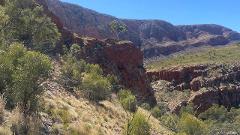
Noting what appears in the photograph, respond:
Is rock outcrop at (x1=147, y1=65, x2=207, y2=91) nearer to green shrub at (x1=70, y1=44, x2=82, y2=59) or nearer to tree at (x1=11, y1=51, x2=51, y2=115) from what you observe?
green shrub at (x1=70, y1=44, x2=82, y2=59)

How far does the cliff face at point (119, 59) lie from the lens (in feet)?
357

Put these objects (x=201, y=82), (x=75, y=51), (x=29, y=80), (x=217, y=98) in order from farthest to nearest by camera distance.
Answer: (x=201, y=82)
(x=217, y=98)
(x=75, y=51)
(x=29, y=80)

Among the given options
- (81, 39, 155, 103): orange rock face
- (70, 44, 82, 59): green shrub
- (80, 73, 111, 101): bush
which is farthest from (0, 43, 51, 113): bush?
(81, 39, 155, 103): orange rock face

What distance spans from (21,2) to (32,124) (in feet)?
144

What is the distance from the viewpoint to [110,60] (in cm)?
11556

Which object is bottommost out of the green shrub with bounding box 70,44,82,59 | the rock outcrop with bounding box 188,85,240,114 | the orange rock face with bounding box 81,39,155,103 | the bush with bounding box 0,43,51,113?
the rock outcrop with bounding box 188,85,240,114

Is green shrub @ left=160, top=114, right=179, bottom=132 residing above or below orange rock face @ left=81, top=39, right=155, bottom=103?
below

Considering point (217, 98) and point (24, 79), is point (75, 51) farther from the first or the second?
point (217, 98)

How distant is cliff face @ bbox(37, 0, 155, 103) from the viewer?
109m

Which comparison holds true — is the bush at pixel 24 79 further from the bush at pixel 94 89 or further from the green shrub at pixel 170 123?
the green shrub at pixel 170 123

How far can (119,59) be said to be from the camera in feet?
392

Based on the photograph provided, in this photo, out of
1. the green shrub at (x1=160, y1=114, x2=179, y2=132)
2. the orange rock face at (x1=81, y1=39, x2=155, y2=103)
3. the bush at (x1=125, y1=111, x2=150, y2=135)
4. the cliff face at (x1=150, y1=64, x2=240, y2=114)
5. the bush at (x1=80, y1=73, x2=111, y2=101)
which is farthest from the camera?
the cliff face at (x1=150, y1=64, x2=240, y2=114)

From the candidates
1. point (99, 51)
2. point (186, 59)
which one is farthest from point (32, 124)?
point (186, 59)

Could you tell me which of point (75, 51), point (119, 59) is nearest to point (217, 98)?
point (119, 59)
